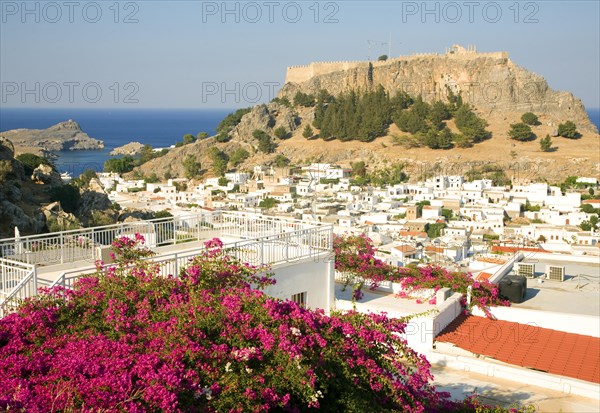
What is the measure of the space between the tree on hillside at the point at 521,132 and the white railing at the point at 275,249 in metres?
75.0

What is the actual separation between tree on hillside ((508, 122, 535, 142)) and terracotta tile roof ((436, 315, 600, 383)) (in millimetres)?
73956

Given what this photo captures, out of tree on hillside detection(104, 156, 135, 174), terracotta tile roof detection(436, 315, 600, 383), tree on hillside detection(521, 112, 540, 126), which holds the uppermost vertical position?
tree on hillside detection(521, 112, 540, 126)

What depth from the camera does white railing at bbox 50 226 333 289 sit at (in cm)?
722

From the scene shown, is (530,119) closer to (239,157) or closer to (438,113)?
(438,113)

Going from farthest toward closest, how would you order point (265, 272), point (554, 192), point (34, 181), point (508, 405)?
point (554, 192), point (34, 181), point (265, 272), point (508, 405)

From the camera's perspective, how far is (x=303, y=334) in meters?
5.16

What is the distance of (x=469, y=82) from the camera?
9012 centimetres

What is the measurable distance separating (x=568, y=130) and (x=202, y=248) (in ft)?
266

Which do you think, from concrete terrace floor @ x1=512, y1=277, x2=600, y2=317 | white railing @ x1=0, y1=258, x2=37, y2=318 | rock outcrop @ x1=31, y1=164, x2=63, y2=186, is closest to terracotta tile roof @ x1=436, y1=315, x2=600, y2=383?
concrete terrace floor @ x1=512, y1=277, x2=600, y2=317

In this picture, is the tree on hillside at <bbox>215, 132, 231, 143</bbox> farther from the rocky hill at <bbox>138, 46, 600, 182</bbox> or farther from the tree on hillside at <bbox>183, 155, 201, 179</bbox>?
the tree on hillside at <bbox>183, 155, 201, 179</bbox>

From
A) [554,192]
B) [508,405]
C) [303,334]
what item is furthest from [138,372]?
[554,192]

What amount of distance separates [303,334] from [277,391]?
743 mm

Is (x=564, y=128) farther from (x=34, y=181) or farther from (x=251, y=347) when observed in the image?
Answer: (x=251, y=347)

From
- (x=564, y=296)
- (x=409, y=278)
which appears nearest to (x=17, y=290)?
(x=409, y=278)
